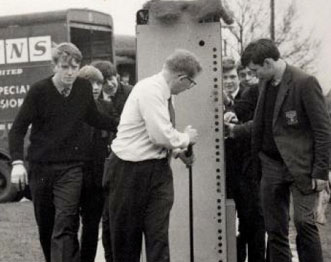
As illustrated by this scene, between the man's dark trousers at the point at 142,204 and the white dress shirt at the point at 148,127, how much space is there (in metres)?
0.07

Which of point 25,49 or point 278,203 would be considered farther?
point 25,49

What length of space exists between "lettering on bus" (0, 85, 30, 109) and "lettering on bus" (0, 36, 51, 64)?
0.49 meters

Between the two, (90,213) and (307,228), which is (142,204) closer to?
(307,228)

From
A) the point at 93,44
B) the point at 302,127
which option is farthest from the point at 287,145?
the point at 93,44

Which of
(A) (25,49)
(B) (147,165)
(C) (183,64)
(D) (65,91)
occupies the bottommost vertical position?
(B) (147,165)

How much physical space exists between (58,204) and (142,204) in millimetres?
1008

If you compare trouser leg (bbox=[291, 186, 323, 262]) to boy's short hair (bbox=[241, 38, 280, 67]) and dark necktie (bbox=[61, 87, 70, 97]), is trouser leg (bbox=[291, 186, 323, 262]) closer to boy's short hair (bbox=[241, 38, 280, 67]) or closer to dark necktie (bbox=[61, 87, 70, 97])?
boy's short hair (bbox=[241, 38, 280, 67])

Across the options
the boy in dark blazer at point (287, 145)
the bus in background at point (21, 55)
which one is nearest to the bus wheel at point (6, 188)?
the bus in background at point (21, 55)

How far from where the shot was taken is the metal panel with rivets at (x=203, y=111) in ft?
18.1

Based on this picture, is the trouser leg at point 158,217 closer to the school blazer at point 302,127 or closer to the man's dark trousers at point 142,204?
the man's dark trousers at point 142,204

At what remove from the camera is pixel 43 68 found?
1386 cm

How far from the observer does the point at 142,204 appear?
16.1 ft

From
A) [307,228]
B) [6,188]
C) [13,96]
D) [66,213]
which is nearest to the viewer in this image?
[307,228]

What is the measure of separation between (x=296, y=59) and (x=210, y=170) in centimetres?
3354
